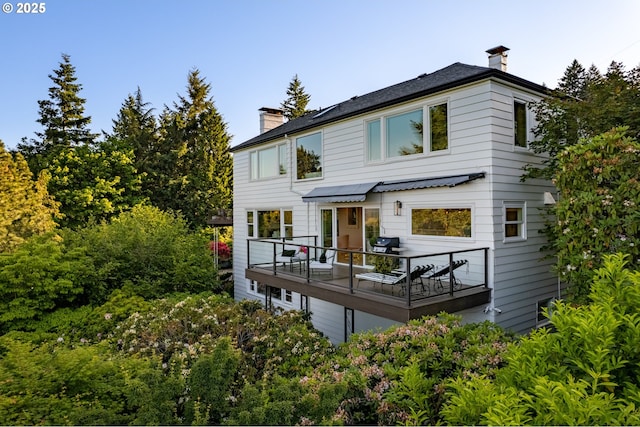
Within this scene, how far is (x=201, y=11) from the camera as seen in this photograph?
9.36 metres

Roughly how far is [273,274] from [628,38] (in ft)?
40.5

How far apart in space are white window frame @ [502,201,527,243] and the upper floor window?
203 cm

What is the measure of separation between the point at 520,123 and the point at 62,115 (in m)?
29.8

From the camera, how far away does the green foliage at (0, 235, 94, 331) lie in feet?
32.1

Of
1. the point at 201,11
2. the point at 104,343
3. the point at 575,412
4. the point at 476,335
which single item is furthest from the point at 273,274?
the point at 575,412

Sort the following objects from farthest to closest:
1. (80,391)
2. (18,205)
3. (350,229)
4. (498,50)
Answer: (18,205) → (350,229) → (498,50) → (80,391)

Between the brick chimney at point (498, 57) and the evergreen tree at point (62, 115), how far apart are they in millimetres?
27609

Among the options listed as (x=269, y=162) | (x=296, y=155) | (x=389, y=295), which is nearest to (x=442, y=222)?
(x=389, y=295)

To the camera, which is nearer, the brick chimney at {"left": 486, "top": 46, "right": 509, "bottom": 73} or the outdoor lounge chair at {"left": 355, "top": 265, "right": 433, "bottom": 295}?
the outdoor lounge chair at {"left": 355, "top": 265, "right": 433, "bottom": 295}

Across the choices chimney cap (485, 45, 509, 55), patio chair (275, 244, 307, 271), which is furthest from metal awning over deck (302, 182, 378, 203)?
chimney cap (485, 45, 509, 55)

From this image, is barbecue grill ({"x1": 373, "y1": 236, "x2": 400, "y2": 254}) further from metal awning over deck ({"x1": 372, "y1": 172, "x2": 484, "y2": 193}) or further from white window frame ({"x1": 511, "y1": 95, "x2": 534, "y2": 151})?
white window frame ({"x1": 511, "y1": 95, "x2": 534, "y2": 151})

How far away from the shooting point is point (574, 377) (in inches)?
92.0

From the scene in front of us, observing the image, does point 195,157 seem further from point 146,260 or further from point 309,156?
point 309,156

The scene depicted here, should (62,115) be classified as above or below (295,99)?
below
